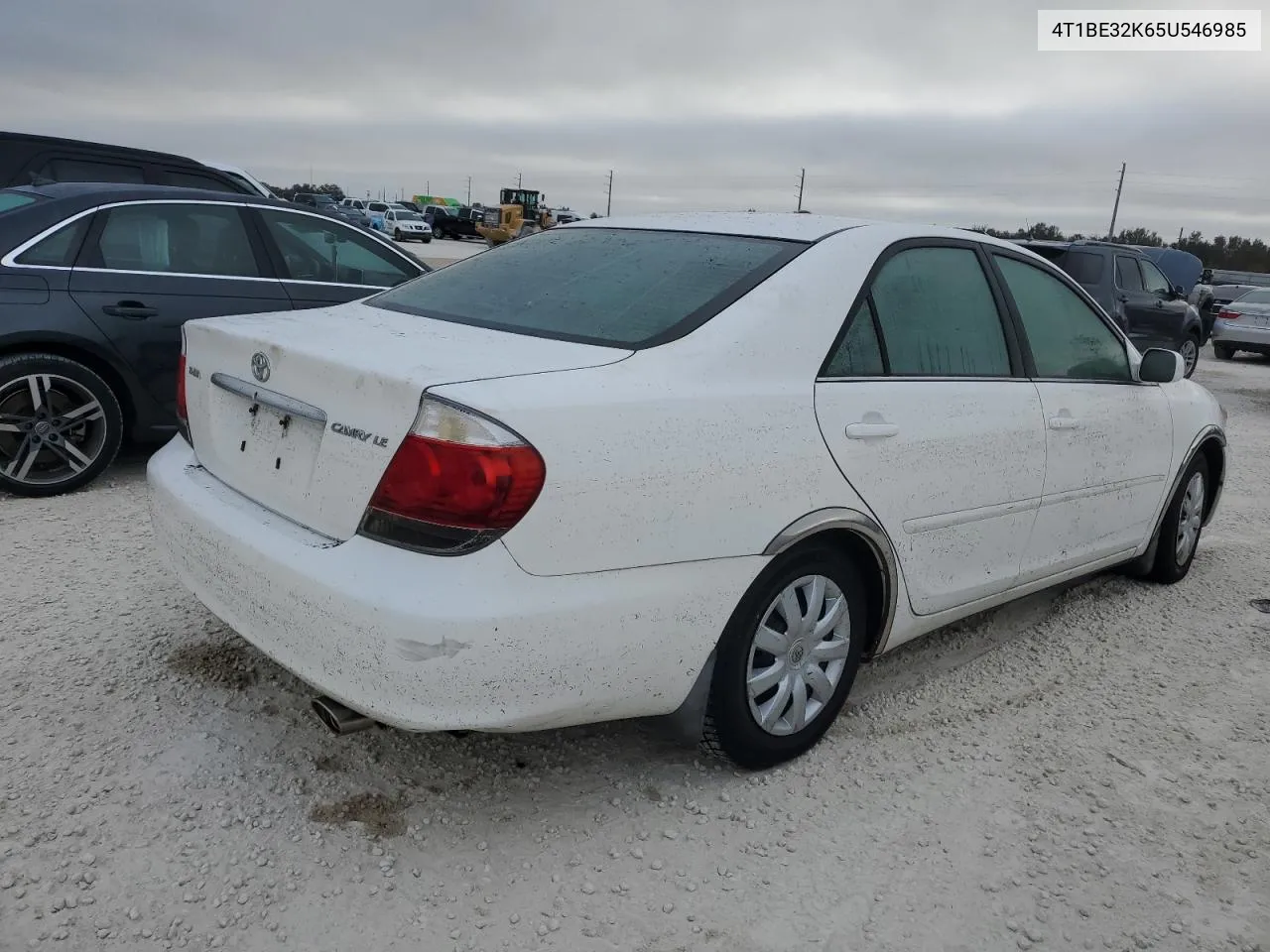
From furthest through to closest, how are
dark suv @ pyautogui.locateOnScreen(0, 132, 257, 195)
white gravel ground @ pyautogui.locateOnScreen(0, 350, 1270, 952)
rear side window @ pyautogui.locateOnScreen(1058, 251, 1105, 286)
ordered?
1. rear side window @ pyautogui.locateOnScreen(1058, 251, 1105, 286)
2. dark suv @ pyautogui.locateOnScreen(0, 132, 257, 195)
3. white gravel ground @ pyautogui.locateOnScreen(0, 350, 1270, 952)

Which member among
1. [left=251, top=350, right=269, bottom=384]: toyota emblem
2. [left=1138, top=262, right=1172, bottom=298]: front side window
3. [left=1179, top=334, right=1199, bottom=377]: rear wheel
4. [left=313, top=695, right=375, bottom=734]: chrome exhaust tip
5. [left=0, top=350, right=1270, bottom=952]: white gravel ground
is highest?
[left=1138, top=262, right=1172, bottom=298]: front side window

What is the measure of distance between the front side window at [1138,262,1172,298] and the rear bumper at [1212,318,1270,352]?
14.8 ft

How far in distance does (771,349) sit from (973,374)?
100cm

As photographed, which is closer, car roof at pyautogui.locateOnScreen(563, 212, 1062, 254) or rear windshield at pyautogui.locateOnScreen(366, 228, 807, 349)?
rear windshield at pyautogui.locateOnScreen(366, 228, 807, 349)

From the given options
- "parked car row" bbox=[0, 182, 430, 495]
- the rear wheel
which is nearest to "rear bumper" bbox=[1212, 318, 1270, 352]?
the rear wheel

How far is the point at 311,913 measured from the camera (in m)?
2.28

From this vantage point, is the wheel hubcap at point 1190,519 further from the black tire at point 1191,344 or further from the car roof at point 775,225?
the black tire at point 1191,344

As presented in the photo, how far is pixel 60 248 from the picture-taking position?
5.14 m

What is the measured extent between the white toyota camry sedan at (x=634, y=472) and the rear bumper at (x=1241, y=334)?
16745 millimetres

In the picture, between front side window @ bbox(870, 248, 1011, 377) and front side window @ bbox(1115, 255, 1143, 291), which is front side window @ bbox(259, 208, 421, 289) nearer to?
front side window @ bbox(870, 248, 1011, 377)

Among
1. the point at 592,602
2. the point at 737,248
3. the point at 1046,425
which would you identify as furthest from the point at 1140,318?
the point at 592,602

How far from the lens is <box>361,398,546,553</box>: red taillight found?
2182 millimetres

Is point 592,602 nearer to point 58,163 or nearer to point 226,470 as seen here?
point 226,470

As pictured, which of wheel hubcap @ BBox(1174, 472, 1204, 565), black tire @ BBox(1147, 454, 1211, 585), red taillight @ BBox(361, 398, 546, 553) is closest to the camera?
red taillight @ BBox(361, 398, 546, 553)
